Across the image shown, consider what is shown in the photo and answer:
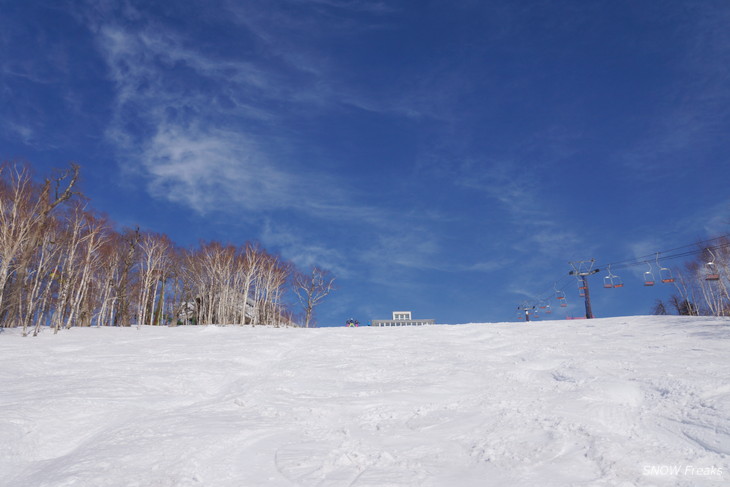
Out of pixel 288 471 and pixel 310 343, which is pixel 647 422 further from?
pixel 310 343

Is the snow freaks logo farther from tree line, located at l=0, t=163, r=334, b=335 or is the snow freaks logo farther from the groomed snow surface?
tree line, located at l=0, t=163, r=334, b=335

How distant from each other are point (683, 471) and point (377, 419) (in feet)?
12.7

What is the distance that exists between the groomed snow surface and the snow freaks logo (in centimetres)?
2

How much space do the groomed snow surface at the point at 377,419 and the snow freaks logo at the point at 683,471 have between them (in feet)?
0.07

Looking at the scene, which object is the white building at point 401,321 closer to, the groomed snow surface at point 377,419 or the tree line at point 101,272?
the tree line at point 101,272

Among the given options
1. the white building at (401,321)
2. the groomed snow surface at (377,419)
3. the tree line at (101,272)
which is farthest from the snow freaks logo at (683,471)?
the white building at (401,321)

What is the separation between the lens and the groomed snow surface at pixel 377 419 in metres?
4.89

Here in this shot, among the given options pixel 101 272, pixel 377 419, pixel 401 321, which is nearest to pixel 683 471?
pixel 377 419

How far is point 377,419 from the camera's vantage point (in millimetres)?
6836

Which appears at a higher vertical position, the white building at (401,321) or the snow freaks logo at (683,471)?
the white building at (401,321)

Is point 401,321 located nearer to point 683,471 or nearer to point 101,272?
point 101,272

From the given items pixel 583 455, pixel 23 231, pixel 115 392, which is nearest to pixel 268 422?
pixel 115 392

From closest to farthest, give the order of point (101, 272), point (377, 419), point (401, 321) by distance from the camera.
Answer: point (377, 419) → point (101, 272) → point (401, 321)

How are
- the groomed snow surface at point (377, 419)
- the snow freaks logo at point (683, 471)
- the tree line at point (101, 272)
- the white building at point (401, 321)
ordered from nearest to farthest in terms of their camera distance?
the snow freaks logo at point (683, 471)
the groomed snow surface at point (377, 419)
the tree line at point (101, 272)
the white building at point (401, 321)
